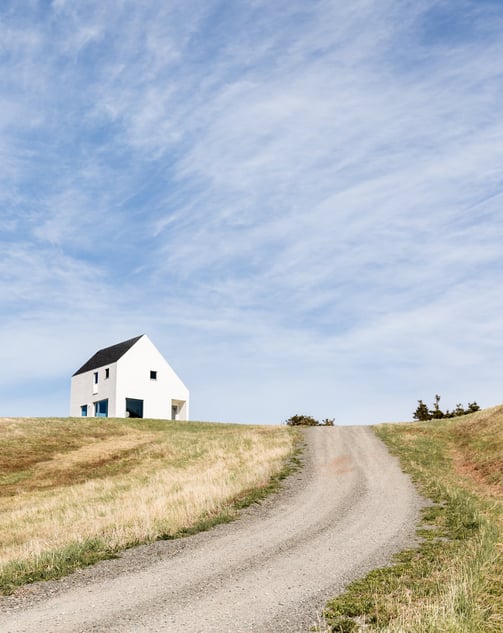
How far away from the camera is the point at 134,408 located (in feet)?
217

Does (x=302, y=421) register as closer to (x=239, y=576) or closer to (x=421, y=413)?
(x=421, y=413)

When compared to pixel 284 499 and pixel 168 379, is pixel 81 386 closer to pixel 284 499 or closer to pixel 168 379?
pixel 168 379

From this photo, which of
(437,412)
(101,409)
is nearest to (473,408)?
(437,412)

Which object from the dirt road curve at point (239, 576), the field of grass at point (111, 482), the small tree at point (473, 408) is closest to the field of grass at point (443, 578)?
the dirt road curve at point (239, 576)

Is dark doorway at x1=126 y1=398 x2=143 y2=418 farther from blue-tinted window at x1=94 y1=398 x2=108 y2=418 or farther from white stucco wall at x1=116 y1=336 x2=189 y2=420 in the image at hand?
blue-tinted window at x1=94 y1=398 x2=108 y2=418

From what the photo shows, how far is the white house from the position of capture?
64938mm

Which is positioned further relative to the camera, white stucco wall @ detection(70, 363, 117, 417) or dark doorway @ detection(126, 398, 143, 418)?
dark doorway @ detection(126, 398, 143, 418)

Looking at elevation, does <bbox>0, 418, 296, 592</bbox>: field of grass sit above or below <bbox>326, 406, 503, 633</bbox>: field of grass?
above

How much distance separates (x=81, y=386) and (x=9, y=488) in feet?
131

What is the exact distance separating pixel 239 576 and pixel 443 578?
3.93 m

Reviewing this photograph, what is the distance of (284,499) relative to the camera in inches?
852

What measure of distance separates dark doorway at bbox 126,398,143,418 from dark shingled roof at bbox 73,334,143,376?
15.3 ft

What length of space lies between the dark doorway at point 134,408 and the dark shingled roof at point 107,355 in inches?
184

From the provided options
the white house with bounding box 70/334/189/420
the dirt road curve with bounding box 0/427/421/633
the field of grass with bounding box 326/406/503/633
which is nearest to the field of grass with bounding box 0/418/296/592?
the dirt road curve with bounding box 0/427/421/633
